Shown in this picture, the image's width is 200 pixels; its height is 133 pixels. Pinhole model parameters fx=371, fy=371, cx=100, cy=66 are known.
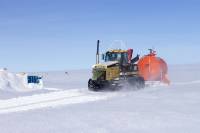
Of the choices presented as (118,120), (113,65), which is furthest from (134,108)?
(113,65)

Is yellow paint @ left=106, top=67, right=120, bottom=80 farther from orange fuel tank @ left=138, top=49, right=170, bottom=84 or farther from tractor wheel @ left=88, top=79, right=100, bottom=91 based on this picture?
orange fuel tank @ left=138, top=49, right=170, bottom=84

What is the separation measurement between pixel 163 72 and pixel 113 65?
22.7ft

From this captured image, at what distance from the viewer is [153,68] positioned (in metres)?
29.2

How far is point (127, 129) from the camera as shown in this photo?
1027 centimetres

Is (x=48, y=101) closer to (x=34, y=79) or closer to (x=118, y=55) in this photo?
(x=118, y=55)

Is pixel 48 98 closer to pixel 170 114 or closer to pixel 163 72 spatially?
pixel 170 114

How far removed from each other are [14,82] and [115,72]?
545 inches

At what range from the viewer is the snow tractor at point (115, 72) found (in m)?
23.5

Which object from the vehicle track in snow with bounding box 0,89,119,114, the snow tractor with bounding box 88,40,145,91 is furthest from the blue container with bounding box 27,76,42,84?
the vehicle track in snow with bounding box 0,89,119,114

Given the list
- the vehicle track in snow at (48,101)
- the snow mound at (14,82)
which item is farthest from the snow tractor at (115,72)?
the snow mound at (14,82)

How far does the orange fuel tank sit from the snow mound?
30.1 ft

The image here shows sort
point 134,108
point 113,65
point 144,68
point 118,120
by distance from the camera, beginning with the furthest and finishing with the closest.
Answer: point 144,68
point 113,65
point 134,108
point 118,120

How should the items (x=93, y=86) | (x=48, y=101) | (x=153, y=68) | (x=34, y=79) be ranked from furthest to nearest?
(x=34, y=79) → (x=153, y=68) → (x=93, y=86) → (x=48, y=101)

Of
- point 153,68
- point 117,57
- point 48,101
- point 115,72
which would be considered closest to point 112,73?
point 115,72
